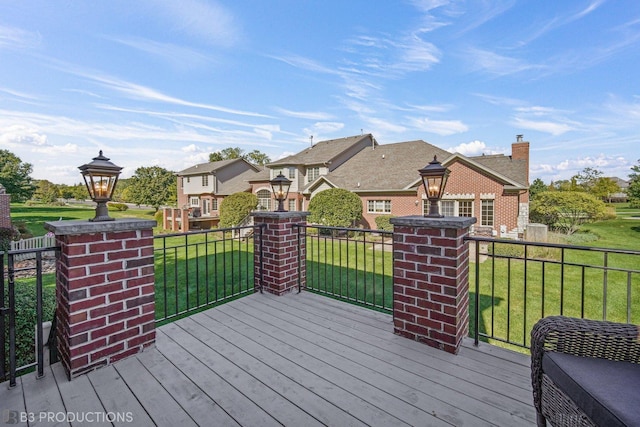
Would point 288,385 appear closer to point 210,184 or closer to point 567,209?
point 567,209

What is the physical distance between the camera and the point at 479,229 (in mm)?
12703

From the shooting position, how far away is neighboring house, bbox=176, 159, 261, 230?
77.2 ft

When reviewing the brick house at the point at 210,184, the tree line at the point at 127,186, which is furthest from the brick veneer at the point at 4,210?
the brick house at the point at 210,184

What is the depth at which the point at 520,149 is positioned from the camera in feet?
46.2

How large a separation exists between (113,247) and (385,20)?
31.5 ft

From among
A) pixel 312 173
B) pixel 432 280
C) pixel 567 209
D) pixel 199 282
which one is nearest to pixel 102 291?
pixel 432 280

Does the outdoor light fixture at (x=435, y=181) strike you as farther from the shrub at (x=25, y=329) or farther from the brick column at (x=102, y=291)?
the shrub at (x=25, y=329)

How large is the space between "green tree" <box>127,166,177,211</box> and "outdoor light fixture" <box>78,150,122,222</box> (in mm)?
31516

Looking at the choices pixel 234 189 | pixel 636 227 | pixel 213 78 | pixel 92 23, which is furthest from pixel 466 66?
pixel 234 189

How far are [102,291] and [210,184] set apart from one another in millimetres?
23313

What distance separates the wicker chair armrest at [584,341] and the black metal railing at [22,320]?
276cm

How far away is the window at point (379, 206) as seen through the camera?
50.3ft

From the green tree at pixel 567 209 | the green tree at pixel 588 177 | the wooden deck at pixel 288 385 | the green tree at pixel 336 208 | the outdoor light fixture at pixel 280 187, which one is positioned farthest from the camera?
the green tree at pixel 588 177

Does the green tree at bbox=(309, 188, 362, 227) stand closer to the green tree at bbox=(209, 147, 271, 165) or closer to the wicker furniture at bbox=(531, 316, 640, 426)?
the wicker furniture at bbox=(531, 316, 640, 426)
